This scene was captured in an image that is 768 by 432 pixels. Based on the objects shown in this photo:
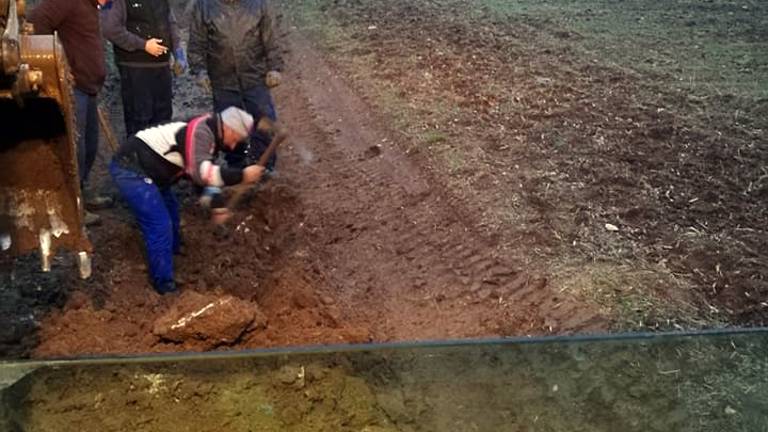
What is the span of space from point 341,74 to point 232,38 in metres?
3.64

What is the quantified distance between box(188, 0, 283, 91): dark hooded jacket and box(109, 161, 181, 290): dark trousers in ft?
5.79

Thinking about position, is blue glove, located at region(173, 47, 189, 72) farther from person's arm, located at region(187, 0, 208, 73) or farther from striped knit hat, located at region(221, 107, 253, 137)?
striped knit hat, located at region(221, 107, 253, 137)

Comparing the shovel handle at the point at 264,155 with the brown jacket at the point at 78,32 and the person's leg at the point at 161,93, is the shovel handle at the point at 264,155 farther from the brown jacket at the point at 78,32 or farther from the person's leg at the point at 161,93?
the brown jacket at the point at 78,32

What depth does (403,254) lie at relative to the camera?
20.7 feet

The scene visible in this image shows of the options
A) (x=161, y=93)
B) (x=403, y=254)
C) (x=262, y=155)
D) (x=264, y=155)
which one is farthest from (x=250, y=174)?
(x=161, y=93)

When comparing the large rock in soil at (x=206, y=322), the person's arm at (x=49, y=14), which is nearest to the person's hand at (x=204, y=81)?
the person's arm at (x=49, y=14)

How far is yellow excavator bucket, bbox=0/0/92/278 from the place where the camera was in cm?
400

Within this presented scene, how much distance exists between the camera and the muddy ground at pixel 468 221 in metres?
5.46

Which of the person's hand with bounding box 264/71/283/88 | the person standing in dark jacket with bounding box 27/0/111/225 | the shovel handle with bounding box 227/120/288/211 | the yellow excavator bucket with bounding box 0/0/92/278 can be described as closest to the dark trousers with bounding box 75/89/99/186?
the person standing in dark jacket with bounding box 27/0/111/225

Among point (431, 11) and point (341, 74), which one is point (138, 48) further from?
point (431, 11)

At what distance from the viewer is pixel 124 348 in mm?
Answer: 5043

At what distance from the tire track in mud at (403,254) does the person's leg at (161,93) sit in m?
1.35

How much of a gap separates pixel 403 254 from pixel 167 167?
6.28 feet

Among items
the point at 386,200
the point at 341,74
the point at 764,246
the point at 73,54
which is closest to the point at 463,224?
the point at 386,200
